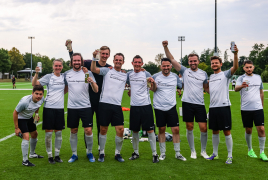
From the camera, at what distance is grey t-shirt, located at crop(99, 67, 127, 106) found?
5.07 metres

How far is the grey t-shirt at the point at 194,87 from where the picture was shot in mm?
5266

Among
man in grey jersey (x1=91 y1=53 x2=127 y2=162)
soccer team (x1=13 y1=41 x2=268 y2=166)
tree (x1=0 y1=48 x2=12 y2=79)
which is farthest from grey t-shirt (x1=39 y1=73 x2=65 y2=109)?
tree (x1=0 y1=48 x2=12 y2=79)

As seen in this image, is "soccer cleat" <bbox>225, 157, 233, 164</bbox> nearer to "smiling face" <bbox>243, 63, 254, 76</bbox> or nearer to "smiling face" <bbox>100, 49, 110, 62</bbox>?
"smiling face" <bbox>243, 63, 254, 76</bbox>

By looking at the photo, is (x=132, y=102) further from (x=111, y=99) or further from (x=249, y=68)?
(x=249, y=68)

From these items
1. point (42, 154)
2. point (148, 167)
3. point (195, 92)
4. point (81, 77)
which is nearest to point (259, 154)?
point (195, 92)

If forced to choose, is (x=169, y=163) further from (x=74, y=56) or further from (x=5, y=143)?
(x=5, y=143)

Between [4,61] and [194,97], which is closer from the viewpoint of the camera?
[194,97]

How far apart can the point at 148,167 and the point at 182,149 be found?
1.58 m

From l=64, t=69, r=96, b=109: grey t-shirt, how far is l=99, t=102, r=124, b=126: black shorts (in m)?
0.30

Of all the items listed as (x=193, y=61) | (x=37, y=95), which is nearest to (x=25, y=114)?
(x=37, y=95)

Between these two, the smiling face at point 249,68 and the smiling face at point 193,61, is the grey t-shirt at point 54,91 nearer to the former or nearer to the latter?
the smiling face at point 193,61

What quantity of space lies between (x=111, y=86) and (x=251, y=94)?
2.96m

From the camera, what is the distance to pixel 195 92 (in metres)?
5.27

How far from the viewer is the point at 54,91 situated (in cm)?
498
